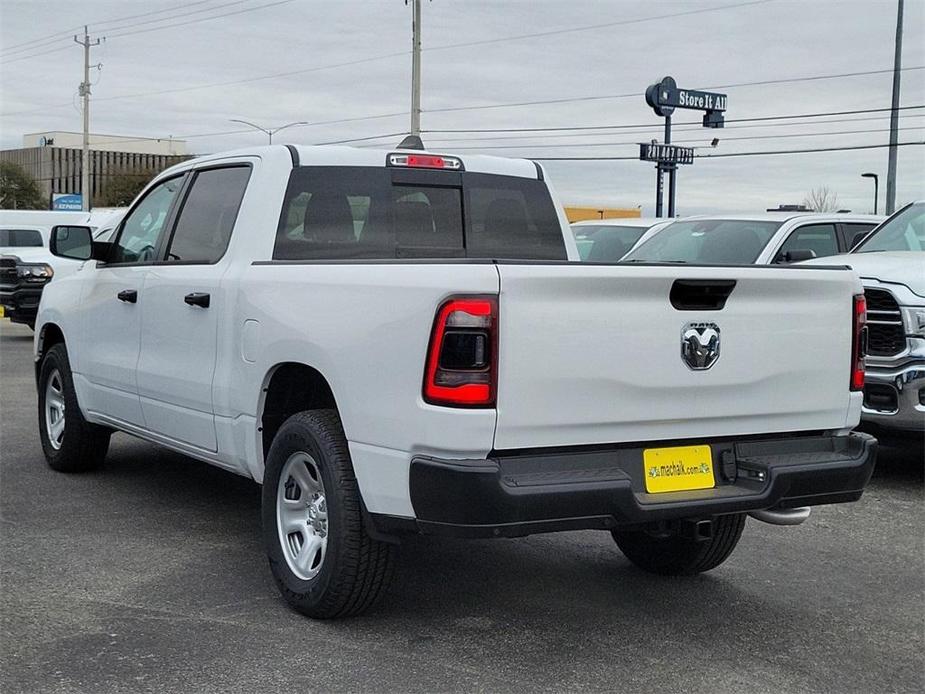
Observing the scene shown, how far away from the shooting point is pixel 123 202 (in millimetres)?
90938

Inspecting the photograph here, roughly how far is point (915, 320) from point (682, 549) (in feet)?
10.0

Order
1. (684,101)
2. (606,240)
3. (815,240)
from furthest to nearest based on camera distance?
(684,101) → (606,240) → (815,240)

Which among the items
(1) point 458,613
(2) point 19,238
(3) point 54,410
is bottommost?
(1) point 458,613

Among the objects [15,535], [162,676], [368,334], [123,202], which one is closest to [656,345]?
[368,334]

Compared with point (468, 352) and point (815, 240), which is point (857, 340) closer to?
point (468, 352)

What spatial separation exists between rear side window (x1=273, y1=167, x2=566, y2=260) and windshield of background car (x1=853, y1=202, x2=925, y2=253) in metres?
4.05

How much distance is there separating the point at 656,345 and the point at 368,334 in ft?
3.43

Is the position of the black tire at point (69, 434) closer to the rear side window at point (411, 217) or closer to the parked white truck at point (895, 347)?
the rear side window at point (411, 217)

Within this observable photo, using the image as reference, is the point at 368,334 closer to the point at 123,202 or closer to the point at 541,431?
the point at 541,431

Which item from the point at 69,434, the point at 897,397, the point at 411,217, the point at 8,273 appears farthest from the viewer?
the point at 8,273

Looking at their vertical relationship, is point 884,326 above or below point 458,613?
above

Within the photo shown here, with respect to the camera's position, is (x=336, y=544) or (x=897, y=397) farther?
(x=897, y=397)

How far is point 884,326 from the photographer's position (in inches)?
313

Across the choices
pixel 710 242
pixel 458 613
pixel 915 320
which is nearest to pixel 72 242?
pixel 458 613
